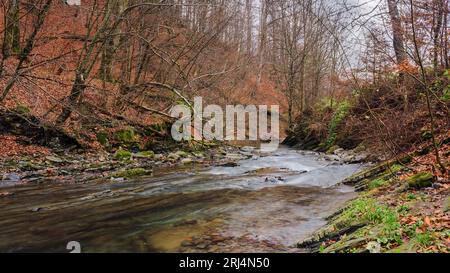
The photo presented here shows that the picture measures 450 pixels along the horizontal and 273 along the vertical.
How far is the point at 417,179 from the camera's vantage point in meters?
6.06

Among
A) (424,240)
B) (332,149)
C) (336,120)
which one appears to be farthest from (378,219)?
(336,120)

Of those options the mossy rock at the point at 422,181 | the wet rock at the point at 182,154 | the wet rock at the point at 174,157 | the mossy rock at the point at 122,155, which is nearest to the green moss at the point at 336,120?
the wet rock at the point at 182,154

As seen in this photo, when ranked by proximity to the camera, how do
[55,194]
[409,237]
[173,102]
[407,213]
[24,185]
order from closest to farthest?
1. [409,237]
2. [407,213]
3. [55,194]
4. [24,185]
5. [173,102]

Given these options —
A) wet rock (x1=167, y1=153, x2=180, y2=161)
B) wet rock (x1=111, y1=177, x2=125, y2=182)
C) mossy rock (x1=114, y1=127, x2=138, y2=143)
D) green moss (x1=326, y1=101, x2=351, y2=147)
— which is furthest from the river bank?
green moss (x1=326, y1=101, x2=351, y2=147)

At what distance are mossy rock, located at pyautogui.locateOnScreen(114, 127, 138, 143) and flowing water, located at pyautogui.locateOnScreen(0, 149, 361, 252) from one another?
5.16 meters

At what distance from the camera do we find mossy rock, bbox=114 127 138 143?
611 inches

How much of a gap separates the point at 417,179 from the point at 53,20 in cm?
2053

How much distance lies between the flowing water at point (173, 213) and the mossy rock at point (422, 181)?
57.4 inches

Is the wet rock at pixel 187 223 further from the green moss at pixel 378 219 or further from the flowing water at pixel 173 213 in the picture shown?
the green moss at pixel 378 219

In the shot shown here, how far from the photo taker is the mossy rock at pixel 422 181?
19.4ft

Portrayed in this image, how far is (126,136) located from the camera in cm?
1576

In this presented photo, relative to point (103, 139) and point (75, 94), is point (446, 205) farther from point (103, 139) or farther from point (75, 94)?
point (103, 139)
